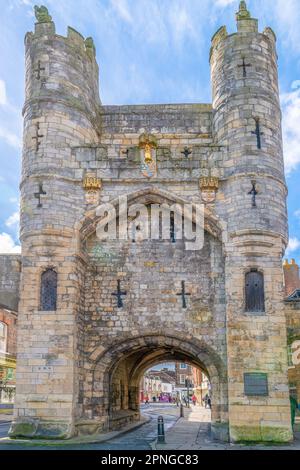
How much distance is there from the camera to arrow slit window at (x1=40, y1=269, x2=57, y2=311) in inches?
562

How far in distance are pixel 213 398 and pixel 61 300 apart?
15.6 feet

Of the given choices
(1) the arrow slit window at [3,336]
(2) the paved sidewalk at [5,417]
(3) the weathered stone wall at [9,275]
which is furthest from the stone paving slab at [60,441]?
(1) the arrow slit window at [3,336]

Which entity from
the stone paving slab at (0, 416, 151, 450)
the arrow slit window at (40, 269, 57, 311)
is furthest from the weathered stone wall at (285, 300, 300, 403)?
the arrow slit window at (40, 269, 57, 311)

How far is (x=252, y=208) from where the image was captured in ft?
47.7

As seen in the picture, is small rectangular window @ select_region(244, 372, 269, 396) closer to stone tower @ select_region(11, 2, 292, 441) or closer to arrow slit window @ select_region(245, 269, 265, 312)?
stone tower @ select_region(11, 2, 292, 441)

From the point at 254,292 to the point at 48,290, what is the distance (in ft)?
17.6

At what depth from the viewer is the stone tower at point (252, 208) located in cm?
1336

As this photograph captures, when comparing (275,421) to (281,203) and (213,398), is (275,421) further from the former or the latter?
(281,203)

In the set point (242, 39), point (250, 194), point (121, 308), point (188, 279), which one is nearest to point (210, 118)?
point (242, 39)

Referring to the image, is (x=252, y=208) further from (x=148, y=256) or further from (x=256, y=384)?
(x=256, y=384)

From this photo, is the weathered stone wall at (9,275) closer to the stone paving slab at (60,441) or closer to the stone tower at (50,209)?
the stone tower at (50,209)

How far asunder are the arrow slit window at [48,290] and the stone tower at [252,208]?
178 inches

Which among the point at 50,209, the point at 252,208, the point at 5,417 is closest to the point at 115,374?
the point at 50,209

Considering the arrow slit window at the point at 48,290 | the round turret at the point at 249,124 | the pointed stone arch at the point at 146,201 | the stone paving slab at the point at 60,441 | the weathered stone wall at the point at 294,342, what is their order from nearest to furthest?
the stone paving slab at the point at 60,441 < the arrow slit window at the point at 48,290 < the round turret at the point at 249,124 < the pointed stone arch at the point at 146,201 < the weathered stone wall at the point at 294,342
